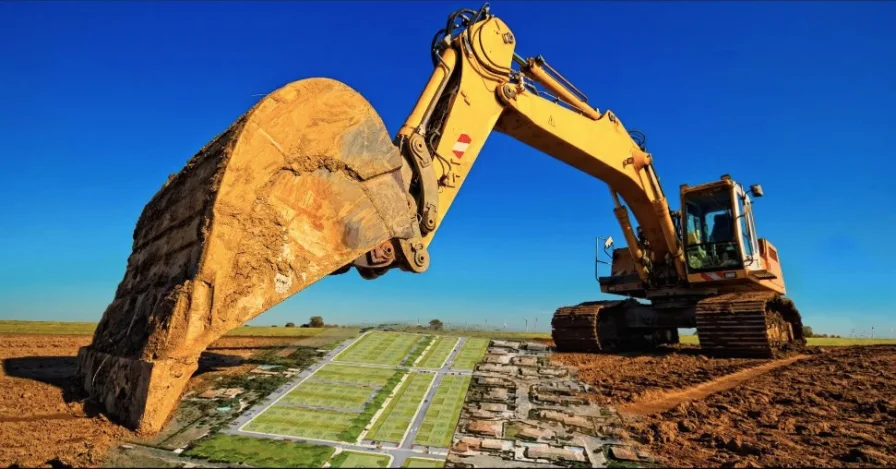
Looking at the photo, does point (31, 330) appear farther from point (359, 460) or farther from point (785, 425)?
point (785, 425)

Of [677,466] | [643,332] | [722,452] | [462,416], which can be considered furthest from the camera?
[643,332]

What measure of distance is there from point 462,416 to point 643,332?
30.1ft

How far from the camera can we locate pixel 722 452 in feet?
12.7

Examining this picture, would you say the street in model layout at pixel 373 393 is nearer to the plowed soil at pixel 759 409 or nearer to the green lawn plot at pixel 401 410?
the green lawn plot at pixel 401 410

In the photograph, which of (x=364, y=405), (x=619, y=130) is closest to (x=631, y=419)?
(x=364, y=405)

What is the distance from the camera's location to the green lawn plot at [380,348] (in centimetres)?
686

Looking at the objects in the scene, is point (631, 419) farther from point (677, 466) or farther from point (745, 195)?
point (745, 195)

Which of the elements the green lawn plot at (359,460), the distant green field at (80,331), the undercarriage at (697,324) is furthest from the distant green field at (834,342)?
the green lawn plot at (359,460)

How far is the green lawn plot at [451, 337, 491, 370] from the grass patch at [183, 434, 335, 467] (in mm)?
3303

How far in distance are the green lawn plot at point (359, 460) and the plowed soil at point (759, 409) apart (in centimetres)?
203

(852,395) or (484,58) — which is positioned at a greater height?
(484,58)

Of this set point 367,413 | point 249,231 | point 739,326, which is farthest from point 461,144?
point 739,326

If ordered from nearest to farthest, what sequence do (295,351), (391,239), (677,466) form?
1. (677,466)
2. (391,239)
3. (295,351)

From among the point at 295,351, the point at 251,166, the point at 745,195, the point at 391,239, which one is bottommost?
A: the point at 295,351
